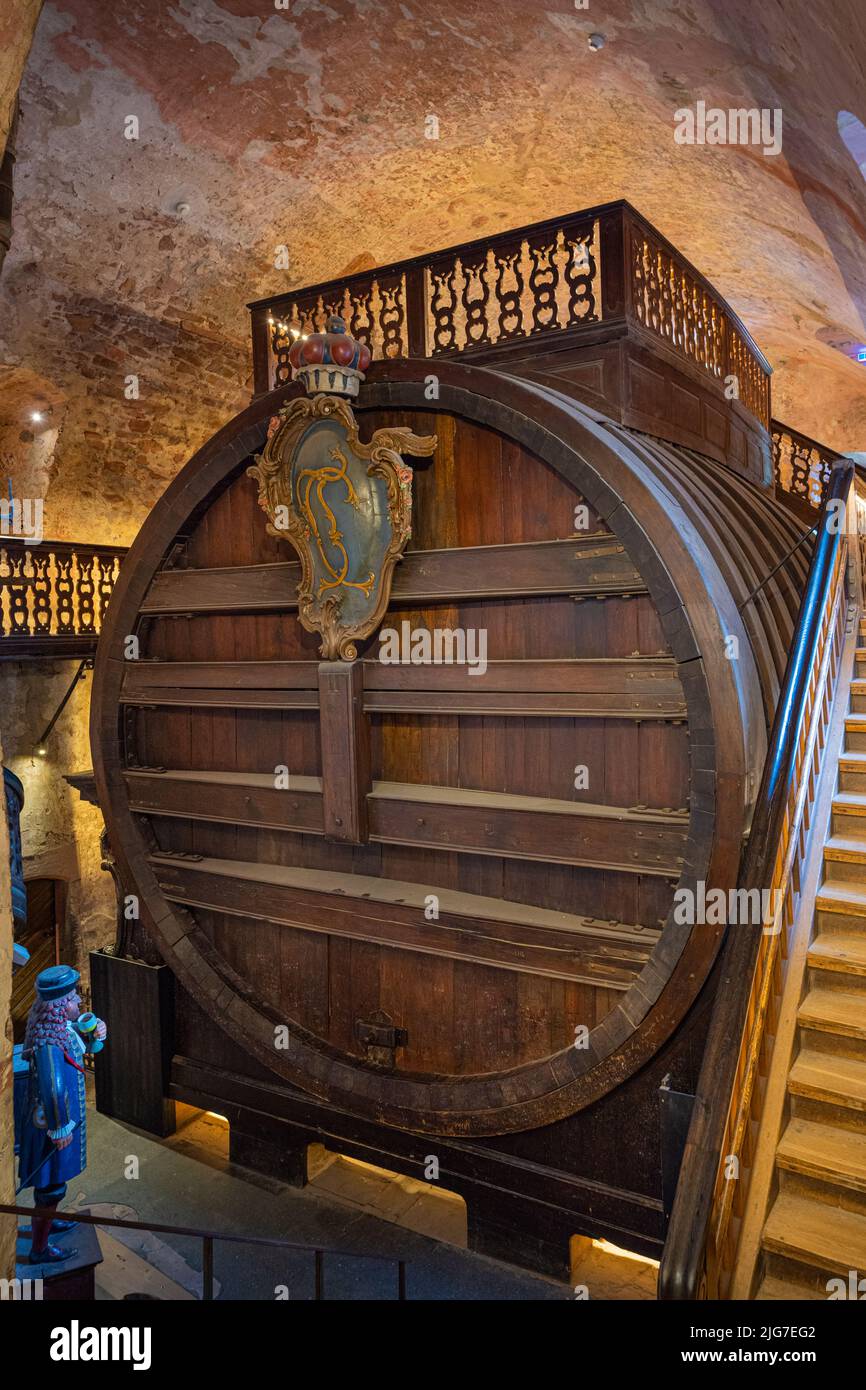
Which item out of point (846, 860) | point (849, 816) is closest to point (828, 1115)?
point (846, 860)

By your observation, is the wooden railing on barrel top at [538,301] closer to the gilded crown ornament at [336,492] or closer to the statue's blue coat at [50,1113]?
the gilded crown ornament at [336,492]

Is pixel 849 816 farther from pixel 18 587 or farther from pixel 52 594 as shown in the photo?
pixel 52 594

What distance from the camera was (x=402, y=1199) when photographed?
164 inches

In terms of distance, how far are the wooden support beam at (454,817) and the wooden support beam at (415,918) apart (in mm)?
252

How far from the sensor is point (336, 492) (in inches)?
143

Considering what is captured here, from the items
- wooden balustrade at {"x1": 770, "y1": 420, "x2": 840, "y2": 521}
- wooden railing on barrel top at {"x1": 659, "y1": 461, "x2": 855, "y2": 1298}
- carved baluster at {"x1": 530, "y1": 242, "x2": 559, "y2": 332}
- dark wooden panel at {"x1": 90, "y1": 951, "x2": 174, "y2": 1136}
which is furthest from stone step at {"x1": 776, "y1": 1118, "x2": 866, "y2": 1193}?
wooden balustrade at {"x1": 770, "y1": 420, "x2": 840, "y2": 521}

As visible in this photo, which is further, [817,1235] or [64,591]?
[64,591]

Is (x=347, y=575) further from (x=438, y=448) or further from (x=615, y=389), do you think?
(x=615, y=389)

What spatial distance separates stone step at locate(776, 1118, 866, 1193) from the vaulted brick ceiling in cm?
331

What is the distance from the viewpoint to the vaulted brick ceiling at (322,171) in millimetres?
4445

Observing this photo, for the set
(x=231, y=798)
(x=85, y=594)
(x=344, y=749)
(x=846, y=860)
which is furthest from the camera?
(x=85, y=594)

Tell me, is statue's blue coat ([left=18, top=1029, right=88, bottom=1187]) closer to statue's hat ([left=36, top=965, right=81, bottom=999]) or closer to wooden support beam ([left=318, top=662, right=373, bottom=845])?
statue's hat ([left=36, top=965, right=81, bottom=999])

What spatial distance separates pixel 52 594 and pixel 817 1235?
6917mm

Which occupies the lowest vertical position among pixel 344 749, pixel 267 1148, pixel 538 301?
pixel 267 1148
